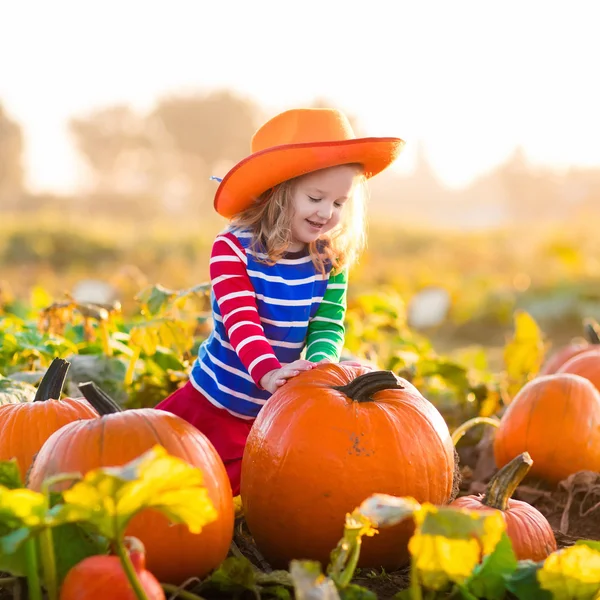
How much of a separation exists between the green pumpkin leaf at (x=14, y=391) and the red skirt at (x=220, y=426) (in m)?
0.49

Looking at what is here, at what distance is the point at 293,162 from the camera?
258 cm

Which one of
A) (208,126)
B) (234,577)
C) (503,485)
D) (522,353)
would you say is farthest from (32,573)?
(208,126)

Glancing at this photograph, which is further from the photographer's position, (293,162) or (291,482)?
(293,162)

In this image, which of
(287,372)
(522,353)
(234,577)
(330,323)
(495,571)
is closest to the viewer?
(495,571)

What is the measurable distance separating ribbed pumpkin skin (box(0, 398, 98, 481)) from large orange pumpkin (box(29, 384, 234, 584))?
14.0 inches

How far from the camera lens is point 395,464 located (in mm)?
2088

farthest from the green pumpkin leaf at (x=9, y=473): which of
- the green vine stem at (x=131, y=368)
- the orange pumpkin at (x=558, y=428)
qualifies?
the orange pumpkin at (x=558, y=428)

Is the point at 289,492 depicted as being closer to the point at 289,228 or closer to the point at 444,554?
the point at 444,554

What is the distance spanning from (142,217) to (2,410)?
34.9m

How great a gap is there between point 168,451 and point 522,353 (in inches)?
112

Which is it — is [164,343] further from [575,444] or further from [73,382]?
[575,444]

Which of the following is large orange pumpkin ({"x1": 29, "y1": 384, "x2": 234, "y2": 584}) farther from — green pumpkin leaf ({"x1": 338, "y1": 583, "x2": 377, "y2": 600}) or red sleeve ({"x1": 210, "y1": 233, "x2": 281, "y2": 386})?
red sleeve ({"x1": 210, "y1": 233, "x2": 281, "y2": 386})

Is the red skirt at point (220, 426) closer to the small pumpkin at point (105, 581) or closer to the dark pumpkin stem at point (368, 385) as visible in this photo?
the dark pumpkin stem at point (368, 385)

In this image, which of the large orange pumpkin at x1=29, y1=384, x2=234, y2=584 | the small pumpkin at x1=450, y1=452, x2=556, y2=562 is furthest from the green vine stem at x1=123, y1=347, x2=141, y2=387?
the small pumpkin at x1=450, y1=452, x2=556, y2=562
